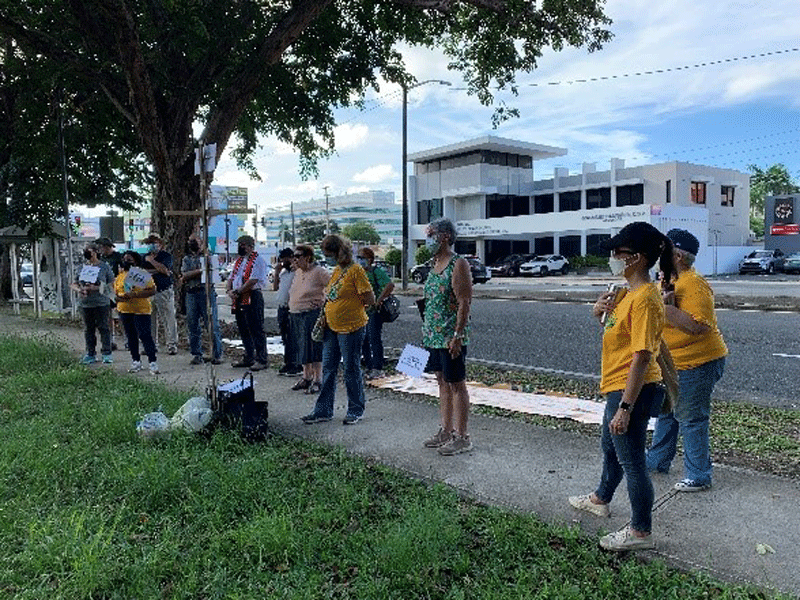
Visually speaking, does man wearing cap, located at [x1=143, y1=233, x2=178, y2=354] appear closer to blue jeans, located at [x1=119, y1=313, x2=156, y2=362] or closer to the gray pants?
the gray pants

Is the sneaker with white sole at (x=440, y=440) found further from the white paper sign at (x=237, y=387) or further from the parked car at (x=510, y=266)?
the parked car at (x=510, y=266)

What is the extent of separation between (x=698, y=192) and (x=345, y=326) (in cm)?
4934

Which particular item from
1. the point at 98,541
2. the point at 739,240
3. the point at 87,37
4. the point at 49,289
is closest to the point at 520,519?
the point at 98,541

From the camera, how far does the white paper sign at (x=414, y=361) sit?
5004mm

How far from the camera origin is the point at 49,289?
16500 millimetres

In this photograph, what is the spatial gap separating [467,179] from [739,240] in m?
22.8

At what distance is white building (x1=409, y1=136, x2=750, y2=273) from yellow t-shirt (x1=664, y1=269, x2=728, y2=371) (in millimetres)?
40114

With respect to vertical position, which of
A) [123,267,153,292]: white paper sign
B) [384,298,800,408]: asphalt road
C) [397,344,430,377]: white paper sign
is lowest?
[384,298,800,408]: asphalt road

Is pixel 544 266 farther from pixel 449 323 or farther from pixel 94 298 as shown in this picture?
pixel 449 323

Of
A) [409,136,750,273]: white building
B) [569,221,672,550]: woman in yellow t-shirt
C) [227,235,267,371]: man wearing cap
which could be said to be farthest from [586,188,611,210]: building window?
[569,221,672,550]: woman in yellow t-shirt

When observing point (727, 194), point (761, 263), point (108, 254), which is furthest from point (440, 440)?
point (727, 194)

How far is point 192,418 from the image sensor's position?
17.1 feet

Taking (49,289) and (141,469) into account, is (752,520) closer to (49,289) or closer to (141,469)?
(141,469)

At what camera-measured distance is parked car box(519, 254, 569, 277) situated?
43.6 metres
